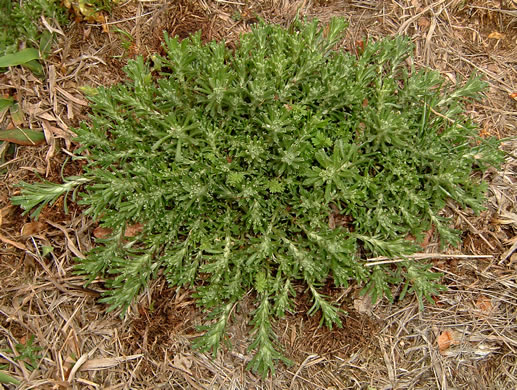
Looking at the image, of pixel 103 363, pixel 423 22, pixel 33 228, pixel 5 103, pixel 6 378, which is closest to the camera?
pixel 6 378

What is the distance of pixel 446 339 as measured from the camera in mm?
3861

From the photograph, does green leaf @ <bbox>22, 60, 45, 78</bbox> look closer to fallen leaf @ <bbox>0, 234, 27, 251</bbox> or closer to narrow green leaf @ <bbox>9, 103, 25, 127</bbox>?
narrow green leaf @ <bbox>9, 103, 25, 127</bbox>

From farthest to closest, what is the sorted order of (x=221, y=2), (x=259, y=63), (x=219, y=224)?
(x=221, y=2), (x=219, y=224), (x=259, y=63)

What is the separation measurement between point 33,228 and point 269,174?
Answer: 2363mm

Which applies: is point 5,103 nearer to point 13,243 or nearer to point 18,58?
point 18,58

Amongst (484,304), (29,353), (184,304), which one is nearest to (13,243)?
(29,353)

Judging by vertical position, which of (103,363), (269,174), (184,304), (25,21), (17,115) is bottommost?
(103,363)

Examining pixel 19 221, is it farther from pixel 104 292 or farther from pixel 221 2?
pixel 221 2

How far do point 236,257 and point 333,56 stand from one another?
7.13ft

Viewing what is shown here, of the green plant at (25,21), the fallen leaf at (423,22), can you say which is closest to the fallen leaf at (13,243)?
the green plant at (25,21)

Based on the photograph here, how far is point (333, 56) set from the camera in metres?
3.88

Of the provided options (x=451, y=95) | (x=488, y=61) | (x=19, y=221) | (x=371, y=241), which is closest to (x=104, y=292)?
(x=19, y=221)

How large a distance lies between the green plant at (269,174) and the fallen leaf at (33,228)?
0.31 meters

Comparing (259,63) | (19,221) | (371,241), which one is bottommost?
(19,221)
